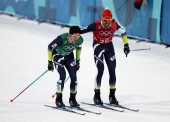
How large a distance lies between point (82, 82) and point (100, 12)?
641 cm

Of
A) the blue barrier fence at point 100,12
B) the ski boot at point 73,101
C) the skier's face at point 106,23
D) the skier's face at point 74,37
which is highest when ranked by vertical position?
the blue barrier fence at point 100,12

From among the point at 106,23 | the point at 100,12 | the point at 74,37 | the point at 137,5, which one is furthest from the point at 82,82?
the point at 100,12

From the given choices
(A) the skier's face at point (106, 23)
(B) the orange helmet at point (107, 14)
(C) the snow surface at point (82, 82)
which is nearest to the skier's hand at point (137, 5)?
(C) the snow surface at point (82, 82)

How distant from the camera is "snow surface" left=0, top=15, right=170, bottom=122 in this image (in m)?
10.4

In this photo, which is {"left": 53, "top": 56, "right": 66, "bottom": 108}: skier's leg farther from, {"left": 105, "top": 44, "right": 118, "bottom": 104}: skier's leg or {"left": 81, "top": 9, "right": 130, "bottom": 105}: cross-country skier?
{"left": 105, "top": 44, "right": 118, "bottom": 104}: skier's leg

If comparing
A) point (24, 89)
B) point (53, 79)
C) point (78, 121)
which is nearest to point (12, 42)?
point (53, 79)

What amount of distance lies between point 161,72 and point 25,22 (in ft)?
29.4

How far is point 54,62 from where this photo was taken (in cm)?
1067

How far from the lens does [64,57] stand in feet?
34.9

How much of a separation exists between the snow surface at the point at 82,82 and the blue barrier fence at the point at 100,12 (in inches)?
18.0

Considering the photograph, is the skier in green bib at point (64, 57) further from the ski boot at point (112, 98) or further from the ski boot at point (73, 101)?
the ski boot at point (112, 98)

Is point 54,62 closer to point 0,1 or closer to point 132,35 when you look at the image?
point 132,35

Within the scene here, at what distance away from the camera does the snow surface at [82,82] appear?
1041 cm

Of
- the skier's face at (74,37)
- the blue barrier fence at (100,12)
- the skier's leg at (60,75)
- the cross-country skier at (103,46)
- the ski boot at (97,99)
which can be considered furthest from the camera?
the blue barrier fence at (100,12)
